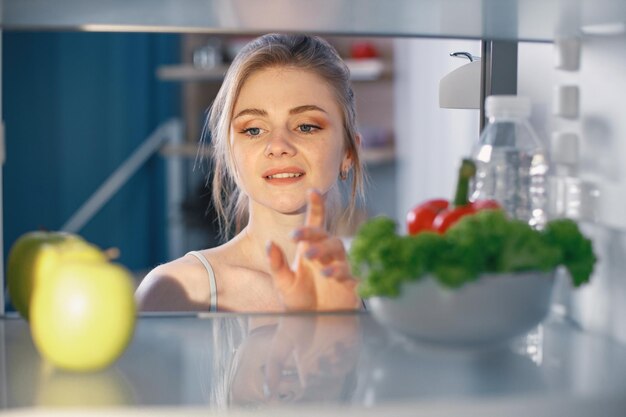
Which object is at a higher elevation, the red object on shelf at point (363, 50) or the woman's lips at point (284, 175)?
the red object on shelf at point (363, 50)

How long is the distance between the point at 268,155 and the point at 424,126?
114 inches

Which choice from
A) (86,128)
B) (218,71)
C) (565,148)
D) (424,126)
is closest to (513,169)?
(565,148)

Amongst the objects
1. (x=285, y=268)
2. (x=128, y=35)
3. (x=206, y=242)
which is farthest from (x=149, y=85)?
(x=285, y=268)

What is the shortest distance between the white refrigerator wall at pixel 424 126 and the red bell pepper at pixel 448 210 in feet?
6.52

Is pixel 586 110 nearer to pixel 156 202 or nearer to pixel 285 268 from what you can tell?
pixel 285 268

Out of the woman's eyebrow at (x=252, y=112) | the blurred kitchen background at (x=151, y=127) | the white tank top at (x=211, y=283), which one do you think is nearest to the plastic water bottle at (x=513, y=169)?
the woman's eyebrow at (x=252, y=112)

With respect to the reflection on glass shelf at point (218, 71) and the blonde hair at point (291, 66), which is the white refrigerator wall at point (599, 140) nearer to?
the blonde hair at point (291, 66)

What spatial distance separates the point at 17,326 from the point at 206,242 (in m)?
4.32

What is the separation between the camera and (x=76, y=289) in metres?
0.81

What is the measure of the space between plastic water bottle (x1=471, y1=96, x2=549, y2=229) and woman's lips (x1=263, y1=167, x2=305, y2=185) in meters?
0.48

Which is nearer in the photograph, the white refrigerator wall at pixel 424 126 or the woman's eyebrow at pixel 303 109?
the woman's eyebrow at pixel 303 109

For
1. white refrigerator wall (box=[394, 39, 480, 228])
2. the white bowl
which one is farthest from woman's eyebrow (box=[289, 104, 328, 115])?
white refrigerator wall (box=[394, 39, 480, 228])

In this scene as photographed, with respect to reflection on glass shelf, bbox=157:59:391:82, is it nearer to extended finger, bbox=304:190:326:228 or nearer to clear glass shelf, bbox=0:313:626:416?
extended finger, bbox=304:190:326:228

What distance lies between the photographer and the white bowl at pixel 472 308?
32.6 inches
